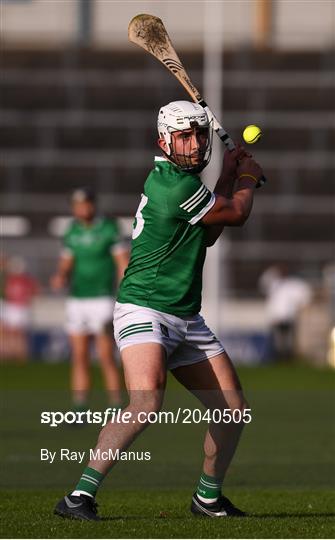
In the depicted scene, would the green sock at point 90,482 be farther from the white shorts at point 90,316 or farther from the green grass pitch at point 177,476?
the white shorts at point 90,316

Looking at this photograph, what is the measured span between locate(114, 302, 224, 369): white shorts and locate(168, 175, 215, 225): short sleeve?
50 cm

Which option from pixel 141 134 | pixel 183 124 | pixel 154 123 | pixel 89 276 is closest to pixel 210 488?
pixel 183 124

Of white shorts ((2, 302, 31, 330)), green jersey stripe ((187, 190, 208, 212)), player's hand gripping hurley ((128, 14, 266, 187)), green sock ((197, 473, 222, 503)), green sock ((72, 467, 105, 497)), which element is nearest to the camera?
green sock ((72, 467, 105, 497))

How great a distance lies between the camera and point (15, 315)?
88.6ft

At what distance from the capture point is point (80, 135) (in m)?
32.2

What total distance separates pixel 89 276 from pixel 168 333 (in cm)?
704

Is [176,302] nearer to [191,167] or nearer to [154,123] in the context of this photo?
[191,167]

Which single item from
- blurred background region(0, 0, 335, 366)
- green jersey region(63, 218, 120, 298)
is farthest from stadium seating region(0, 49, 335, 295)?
green jersey region(63, 218, 120, 298)

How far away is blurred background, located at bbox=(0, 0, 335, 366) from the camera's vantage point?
1154 inches

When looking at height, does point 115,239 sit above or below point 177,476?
above

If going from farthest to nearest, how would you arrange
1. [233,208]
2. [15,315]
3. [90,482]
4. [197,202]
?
[15,315] < [233,208] < [197,202] < [90,482]

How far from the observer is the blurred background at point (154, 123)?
2931cm

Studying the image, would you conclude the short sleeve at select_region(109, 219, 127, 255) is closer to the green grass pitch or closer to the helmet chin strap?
the green grass pitch

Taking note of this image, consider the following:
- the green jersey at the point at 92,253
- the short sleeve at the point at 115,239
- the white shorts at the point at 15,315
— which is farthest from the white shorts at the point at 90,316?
the white shorts at the point at 15,315
